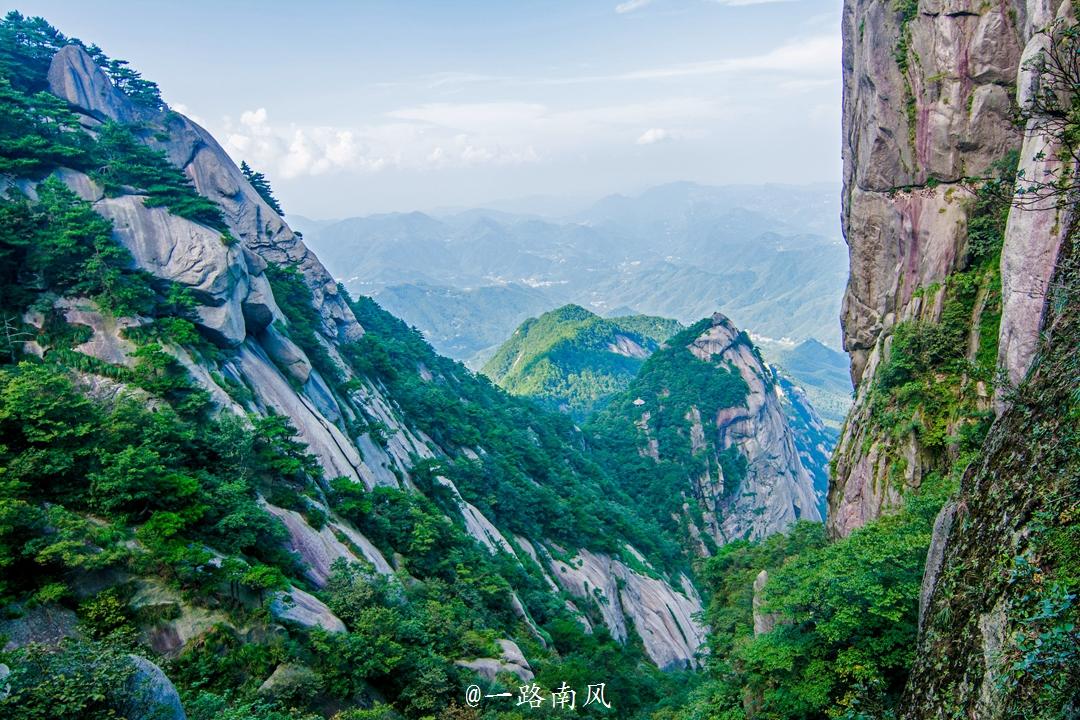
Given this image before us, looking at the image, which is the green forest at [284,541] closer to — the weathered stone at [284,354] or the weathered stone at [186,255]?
the weathered stone at [186,255]

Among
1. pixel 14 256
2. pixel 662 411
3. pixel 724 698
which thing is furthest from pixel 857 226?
pixel 662 411

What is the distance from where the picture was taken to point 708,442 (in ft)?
212

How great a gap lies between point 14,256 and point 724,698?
883 inches

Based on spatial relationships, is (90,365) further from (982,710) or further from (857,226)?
(857,226)

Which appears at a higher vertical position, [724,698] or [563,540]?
[724,698]

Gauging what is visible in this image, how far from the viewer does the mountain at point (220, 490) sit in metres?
10.0

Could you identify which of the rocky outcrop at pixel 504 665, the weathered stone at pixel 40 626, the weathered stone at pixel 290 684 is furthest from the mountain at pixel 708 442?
the weathered stone at pixel 40 626

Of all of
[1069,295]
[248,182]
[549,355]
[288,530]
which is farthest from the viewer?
[549,355]

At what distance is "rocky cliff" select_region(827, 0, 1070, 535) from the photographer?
47.4 ft

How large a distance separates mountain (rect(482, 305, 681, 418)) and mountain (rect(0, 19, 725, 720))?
59.9 m

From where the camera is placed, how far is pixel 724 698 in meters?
13.6

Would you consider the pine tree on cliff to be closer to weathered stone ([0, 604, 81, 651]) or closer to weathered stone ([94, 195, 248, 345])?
weathered stone ([94, 195, 248, 345])

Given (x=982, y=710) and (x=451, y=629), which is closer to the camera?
(x=982, y=710)

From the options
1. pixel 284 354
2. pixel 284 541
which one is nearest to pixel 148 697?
pixel 284 541
